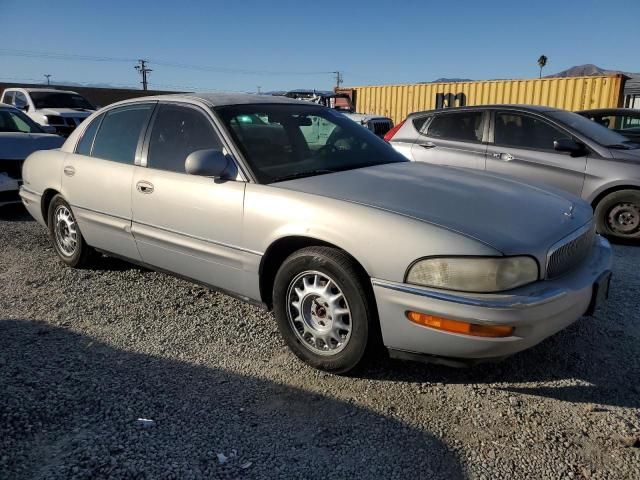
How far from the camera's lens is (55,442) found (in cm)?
236

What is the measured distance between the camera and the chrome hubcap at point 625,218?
5.76 meters

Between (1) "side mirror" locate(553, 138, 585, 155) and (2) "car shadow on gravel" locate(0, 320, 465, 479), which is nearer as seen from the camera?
(2) "car shadow on gravel" locate(0, 320, 465, 479)

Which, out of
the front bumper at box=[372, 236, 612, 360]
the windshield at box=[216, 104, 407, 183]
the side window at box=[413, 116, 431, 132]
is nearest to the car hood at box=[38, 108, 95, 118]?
the side window at box=[413, 116, 431, 132]

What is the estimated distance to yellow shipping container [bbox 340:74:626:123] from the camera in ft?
56.0

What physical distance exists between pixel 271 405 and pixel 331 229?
0.94 m

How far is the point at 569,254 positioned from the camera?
2.87 metres

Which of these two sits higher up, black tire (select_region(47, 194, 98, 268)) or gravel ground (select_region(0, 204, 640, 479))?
black tire (select_region(47, 194, 98, 268))

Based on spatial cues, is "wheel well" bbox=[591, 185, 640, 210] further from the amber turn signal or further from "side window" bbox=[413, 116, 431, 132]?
the amber turn signal

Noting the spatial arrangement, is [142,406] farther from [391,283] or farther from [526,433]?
[526,433]

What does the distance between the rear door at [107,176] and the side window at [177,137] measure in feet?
0.53

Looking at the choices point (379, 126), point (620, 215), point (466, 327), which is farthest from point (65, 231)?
point (379, 126)

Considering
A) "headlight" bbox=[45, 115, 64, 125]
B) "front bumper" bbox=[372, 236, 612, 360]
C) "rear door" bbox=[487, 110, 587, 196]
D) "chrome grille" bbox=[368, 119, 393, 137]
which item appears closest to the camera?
"front bumper" bbox=[372, 236, 612, 360]

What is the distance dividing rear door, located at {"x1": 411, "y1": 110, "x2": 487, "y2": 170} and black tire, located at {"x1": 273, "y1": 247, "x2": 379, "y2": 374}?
3960 mm

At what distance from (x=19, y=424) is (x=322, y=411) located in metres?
1.41
